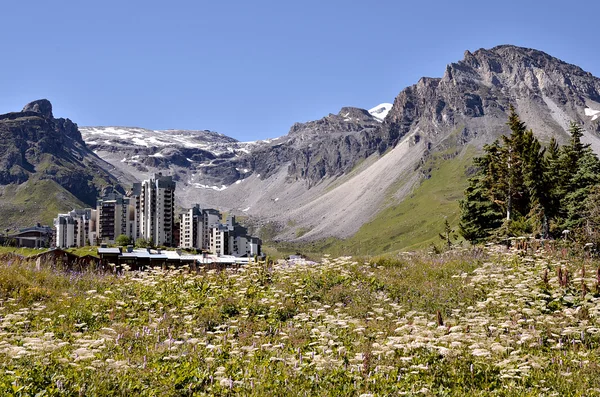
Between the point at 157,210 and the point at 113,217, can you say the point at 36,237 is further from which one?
the point at 157,210

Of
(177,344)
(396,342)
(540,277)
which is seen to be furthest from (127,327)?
(540,277)

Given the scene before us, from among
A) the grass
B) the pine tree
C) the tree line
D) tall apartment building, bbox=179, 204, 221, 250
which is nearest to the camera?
the grass

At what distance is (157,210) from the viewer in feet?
513

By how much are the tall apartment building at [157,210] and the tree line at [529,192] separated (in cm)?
11895

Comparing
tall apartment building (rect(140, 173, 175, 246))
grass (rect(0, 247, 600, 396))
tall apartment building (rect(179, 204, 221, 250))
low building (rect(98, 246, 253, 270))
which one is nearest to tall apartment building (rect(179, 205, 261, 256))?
tall apartment building (rect(179, 204, 221, 250))

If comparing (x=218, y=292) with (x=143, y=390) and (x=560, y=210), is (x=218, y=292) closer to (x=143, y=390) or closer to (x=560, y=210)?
(x=143, y=390)

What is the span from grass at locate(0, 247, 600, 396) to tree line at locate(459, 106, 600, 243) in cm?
1083

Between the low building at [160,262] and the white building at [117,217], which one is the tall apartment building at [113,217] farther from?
the low building at [160,262]

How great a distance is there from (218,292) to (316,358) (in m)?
6.54

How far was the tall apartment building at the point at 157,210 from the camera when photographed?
6166 inches

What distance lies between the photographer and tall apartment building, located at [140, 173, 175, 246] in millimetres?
156625

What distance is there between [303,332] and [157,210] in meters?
153

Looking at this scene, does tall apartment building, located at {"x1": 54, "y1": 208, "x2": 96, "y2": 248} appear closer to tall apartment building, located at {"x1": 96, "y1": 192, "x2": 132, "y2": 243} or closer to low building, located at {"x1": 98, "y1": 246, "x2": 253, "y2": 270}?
tall apartment building, located at {"x1": 96, "y1": 192, "x2": 132, "y2": 243}

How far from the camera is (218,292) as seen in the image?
14.1 metres
